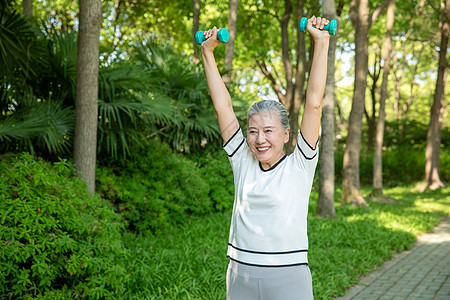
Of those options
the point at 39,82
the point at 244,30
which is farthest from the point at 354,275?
the point at 244,30

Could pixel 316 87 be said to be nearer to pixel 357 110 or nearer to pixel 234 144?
pixel 234 144

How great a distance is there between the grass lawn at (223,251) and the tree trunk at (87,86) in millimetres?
1338

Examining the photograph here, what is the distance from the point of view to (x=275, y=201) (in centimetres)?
214

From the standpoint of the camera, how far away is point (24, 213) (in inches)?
155

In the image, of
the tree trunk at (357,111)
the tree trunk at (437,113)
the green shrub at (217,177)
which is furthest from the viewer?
the tree trunk at (437,113)

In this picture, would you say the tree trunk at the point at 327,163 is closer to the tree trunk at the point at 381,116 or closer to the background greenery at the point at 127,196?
the background greenery at the point at 127,196

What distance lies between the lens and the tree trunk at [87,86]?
19.0ft

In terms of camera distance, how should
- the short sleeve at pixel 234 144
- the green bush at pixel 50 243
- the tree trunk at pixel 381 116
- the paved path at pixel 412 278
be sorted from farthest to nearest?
the tree trunk at pixel 381 116
the paved path at pixel 412 278
the green bush at pixel 50 243
the short sleeve at pixel 234 144

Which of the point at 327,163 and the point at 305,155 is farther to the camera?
the point at 327,163

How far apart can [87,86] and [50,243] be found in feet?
8.17

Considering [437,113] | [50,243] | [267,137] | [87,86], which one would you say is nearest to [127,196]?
[87,86]

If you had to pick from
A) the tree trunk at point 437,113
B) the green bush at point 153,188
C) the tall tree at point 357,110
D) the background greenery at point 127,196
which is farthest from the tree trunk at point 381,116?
the green bush at point 153,188

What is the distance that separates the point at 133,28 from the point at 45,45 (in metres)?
13.0

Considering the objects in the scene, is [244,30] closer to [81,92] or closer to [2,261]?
[81,92]
